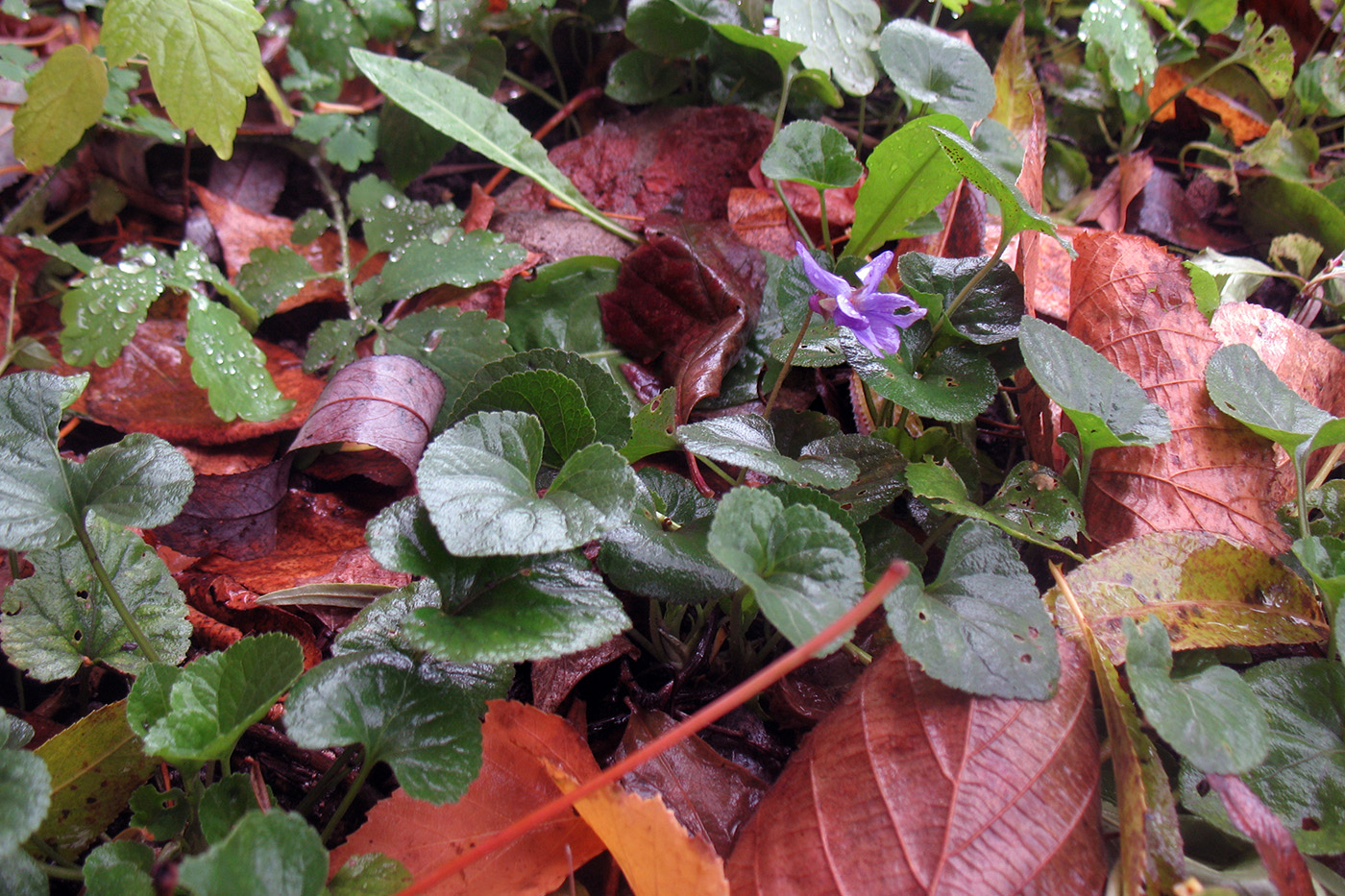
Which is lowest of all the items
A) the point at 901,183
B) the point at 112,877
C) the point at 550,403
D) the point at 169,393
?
the point at 169,393

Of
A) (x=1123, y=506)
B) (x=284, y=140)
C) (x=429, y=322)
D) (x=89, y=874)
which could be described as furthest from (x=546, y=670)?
(x=284, y=140)

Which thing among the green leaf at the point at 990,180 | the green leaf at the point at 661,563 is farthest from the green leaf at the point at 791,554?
the green leaf at the point at 990,180

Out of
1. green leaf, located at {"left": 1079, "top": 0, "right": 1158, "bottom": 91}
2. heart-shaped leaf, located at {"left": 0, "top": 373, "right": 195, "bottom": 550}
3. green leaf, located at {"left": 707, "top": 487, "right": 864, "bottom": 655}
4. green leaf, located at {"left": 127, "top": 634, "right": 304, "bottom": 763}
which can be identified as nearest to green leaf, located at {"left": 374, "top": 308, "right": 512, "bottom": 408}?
heart-shaped leaf, located at {"left": 0, "top": 373, "right": 195, "bottom": 550}

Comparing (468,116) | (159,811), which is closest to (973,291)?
(468,116)

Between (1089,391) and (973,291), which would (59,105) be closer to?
(973,291)

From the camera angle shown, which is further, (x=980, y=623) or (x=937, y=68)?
(x=937, y=68)

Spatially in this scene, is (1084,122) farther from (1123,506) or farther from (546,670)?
(546,670)
